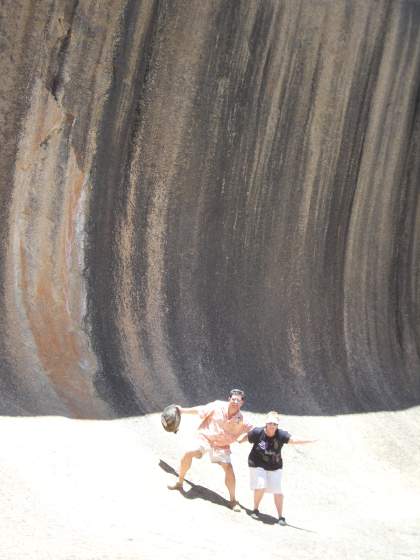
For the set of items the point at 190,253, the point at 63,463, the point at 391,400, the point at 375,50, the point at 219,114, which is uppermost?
the point at 375,50

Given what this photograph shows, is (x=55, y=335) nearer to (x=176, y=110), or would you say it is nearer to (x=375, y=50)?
(x=176, y=110)

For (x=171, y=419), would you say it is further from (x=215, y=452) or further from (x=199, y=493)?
(x=199, y=493)

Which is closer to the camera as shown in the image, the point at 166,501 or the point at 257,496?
the point at 166,501

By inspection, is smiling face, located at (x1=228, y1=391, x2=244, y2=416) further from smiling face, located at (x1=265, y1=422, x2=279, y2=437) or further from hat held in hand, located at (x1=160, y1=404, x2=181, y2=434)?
hat held in hand, located at (x1=160, y1=404, x2=181, y2=434)

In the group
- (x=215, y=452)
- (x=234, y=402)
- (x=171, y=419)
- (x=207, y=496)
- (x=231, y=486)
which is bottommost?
(x=207, y=496)

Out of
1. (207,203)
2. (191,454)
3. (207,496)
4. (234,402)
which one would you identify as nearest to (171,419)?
(191,454)

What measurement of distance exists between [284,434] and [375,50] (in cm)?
491

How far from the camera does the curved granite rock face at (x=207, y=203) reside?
24.4ft

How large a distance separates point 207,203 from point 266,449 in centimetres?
323

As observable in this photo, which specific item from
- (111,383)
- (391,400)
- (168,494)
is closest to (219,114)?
(111,383)

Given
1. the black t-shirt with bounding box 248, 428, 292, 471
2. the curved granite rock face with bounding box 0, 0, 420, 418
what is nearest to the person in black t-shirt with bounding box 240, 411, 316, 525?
the black t-shirt with bounding box 248, 428, 292, 471

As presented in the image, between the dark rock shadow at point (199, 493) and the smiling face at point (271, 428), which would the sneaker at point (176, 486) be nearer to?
the dark rock shadow at point (199, 493)

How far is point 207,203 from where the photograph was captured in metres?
8.72

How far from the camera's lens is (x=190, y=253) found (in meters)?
8.61
